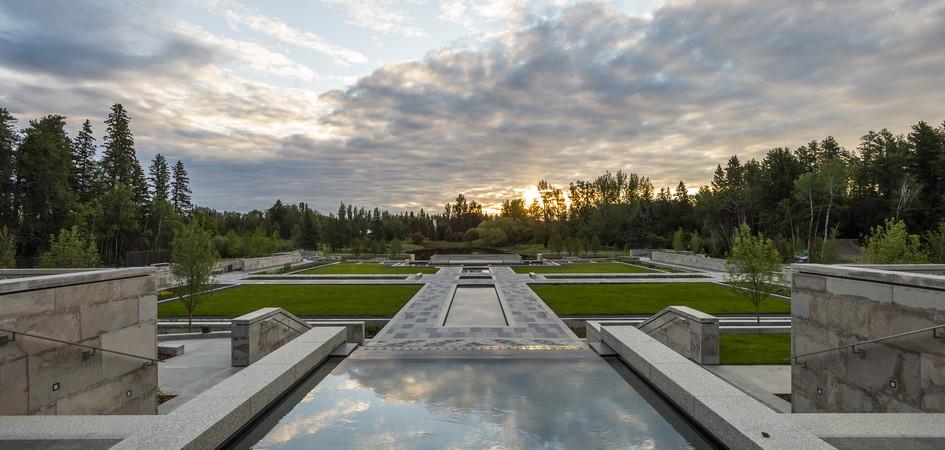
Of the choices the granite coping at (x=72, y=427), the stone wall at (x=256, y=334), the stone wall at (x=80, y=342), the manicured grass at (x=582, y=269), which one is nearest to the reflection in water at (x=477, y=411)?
the granite coping at (x=72, y=427)

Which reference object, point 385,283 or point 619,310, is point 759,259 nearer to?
point 619,310

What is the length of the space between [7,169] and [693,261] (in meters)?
55.3

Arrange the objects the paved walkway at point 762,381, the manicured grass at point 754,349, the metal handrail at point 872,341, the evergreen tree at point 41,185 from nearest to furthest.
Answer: the metal handrail at point 872,341 → the paved walkway at point 762,381 → the manicured grass at point 754,349 → the evergreen tree at point 41,185

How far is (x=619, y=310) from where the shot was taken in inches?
659

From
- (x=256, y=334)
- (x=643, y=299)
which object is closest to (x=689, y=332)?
(x=643, y=299)

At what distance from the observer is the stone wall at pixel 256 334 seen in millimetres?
9773

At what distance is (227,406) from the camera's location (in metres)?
4.55

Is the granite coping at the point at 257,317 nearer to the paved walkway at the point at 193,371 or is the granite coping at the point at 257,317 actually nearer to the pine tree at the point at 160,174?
the paved walkway at the point at 193,371

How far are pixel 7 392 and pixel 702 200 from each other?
225ft

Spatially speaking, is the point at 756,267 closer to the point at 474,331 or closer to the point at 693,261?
the point at 474,331

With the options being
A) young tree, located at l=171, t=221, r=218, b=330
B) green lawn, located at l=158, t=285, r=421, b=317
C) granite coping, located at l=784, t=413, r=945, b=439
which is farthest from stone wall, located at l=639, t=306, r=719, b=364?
young tree, located at l=171, t=221, r=218, b=330

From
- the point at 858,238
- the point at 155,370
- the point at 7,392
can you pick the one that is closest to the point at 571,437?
the point at 7,392

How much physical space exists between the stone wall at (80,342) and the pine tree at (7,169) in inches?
1468

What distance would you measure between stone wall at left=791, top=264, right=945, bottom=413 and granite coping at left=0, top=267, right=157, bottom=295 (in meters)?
10.8
